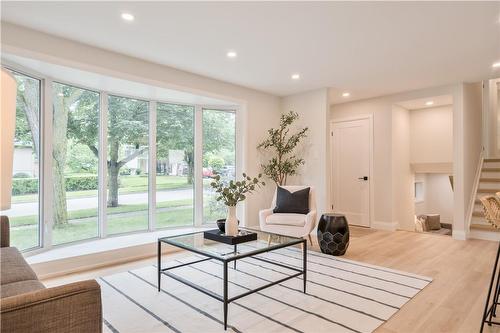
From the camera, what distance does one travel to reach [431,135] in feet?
19.7

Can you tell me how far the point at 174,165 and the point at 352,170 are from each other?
3573 millimetres

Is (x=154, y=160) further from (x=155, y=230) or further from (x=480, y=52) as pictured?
(x=480, y=52)

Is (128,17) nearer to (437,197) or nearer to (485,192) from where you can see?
(485,192)

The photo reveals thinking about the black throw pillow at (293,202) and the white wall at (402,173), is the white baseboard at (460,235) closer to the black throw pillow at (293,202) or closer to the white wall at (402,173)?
the white wall at (402,173)

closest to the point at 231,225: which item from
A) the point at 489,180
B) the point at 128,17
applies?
the point at 128,17

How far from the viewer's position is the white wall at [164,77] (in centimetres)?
293

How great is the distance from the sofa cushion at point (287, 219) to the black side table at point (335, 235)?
12.8 inches

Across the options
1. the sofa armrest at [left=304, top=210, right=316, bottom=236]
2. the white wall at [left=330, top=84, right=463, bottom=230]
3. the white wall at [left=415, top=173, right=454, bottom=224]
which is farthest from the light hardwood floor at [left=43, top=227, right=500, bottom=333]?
the white wall at [left=415, top=173, right=454, bottom=224]

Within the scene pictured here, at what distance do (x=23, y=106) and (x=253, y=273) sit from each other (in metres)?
3.17

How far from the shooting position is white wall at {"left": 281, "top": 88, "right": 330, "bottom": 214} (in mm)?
4949

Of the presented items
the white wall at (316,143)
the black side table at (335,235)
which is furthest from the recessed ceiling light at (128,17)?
the white wall at (316,143)

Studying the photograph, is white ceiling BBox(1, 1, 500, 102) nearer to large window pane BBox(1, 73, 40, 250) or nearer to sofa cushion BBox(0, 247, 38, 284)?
large window pane BBox(1, 73, 40, 250)

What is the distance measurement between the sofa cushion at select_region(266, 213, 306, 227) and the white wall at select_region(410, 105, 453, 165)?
3655 mm

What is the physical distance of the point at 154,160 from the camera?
4.69m
